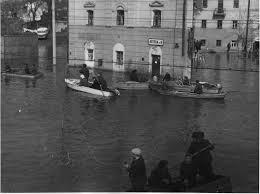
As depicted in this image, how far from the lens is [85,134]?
65.7ft

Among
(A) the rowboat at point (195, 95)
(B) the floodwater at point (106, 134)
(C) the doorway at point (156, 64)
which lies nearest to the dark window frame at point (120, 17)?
(C) the doorway at point (156, 64)

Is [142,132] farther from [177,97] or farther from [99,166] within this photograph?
[177,97]

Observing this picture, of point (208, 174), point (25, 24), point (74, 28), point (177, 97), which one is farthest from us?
point (25, 24)

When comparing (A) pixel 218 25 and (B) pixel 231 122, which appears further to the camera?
(A) pixel 218 25

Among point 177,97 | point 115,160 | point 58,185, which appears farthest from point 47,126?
point 177,97

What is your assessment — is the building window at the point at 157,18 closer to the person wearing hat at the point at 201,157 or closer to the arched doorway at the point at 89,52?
the arched doorway at the point at 89,52

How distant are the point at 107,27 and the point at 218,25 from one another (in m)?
22.0

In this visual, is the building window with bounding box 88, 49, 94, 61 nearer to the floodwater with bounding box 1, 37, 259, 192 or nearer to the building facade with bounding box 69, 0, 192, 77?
the building facade with bounding box 69, 0, 192, 77

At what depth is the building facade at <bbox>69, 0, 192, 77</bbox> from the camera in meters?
35.7

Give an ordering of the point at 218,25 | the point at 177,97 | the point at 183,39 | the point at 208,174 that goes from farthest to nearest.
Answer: the point at 218,25, the point at 183,39, the point at 177,97, the point at 208,174

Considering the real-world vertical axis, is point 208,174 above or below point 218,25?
below

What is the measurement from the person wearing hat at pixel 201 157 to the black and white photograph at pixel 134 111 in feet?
0.09

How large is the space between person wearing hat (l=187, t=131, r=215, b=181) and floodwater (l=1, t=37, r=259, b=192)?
132 centimetres

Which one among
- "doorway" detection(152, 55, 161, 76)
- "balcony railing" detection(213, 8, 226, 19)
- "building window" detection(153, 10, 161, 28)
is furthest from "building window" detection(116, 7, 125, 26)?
"balcony railing" detection(213, 8, 226, 19)
